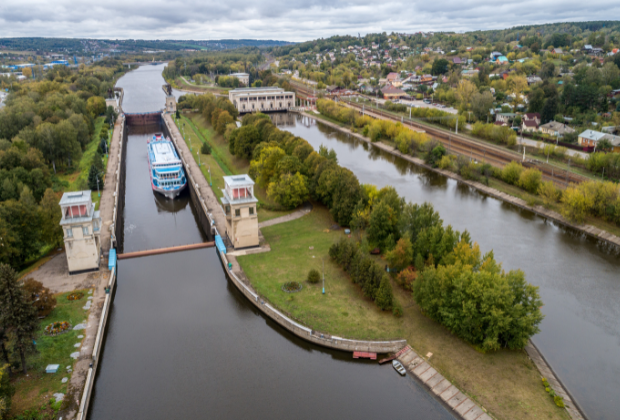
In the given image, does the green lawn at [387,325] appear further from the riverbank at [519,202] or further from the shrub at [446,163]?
the shrub at [446,163]

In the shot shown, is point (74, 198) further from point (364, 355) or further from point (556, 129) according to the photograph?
point (556, 129)

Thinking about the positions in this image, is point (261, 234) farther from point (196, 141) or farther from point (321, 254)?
point (196, 141)

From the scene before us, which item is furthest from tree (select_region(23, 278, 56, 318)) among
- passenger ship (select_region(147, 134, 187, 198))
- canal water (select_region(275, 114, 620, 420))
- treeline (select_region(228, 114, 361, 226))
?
canal water (select_region(275, 114, 620, 420))

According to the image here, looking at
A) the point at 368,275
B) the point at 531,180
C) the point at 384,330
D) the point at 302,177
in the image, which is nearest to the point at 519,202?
the point at 531,180

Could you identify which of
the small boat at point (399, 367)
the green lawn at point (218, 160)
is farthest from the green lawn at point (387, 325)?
the green lawn at point (218, 160)

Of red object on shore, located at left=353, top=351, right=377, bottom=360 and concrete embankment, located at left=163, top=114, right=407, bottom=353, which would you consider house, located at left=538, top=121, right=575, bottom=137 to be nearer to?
concrete embankment, located at left=163, top=114, right=407, bottom=353

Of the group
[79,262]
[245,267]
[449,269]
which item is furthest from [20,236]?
[449,269]
